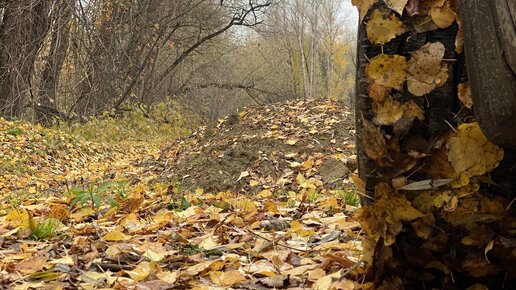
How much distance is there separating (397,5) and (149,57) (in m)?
14.7

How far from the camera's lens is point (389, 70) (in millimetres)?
1351

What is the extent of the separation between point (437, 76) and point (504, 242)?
43cm

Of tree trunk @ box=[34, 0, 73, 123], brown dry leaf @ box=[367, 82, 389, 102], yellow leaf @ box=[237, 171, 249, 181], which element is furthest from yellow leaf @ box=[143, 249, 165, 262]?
tree trunk @ box=[34, 0, 73, 123]

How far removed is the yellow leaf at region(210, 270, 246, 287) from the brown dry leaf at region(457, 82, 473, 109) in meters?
0.82

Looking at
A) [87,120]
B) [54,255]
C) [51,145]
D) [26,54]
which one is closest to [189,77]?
[87,120]

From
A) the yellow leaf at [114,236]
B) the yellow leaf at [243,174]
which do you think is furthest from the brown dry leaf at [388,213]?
the yellow leaf at [243,174]

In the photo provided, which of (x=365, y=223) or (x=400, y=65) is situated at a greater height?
(x=400, y=65)

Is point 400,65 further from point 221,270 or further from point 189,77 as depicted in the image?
point 189,77

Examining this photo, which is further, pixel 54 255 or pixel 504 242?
pixel 54 255

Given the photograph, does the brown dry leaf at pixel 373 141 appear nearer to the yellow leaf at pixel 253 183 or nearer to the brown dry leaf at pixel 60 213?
the brown dry leaf at pixel 60 213

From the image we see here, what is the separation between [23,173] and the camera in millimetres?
7941

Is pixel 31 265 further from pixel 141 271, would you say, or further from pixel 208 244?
pixel 208 244

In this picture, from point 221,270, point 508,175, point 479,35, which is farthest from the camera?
point 221,270

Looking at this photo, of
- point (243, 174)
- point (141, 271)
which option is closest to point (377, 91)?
point (141, 271)
